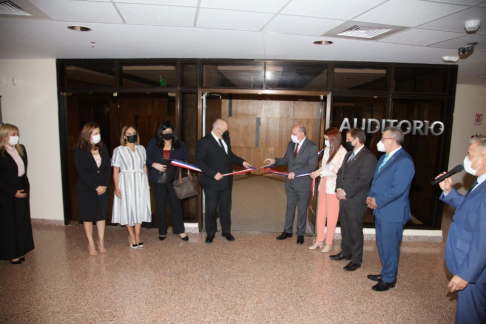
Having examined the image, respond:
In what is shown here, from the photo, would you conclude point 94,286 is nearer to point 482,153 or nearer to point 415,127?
point 482,153

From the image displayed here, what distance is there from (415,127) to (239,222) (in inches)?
136

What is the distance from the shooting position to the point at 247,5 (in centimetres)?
281

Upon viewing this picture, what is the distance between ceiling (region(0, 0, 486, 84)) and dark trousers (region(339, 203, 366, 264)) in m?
2.15

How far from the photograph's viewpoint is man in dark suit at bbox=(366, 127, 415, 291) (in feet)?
10.7

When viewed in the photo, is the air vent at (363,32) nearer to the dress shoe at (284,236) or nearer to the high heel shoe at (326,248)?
the high heel shoe at (326,248)

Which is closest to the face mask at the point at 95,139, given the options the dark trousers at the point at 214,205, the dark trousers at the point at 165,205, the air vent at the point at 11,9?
the dark trousers at the point at 165,205

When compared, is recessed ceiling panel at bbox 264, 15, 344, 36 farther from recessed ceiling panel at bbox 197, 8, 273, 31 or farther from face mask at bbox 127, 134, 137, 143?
face mask at bbox 127, 134, 137, 143

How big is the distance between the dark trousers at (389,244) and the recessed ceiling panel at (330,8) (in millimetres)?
2205

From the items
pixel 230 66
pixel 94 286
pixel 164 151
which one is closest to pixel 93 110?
pixel 164 151

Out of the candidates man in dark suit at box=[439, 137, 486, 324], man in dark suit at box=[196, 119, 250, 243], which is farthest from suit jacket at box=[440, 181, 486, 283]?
man in dark suit at box=[196, 119, 250, 243]

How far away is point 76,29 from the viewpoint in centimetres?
361

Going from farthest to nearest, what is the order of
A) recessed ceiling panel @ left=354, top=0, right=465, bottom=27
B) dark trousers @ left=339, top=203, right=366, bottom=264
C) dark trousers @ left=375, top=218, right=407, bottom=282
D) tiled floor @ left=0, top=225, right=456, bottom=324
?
dark trousers @ left=339, top=203, right=366, bottom=264, dark trousers @ left=375, top=218, right=407, bottom=282, tiled floor @ left=0, top=225, right=456, bottom=324, recessed ceiling panel @ left=354, top=0, right=465, bottom=27

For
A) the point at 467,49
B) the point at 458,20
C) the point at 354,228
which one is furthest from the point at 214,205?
the point at 467,49

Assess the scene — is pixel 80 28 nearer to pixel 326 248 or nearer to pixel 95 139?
pixel 95 139
